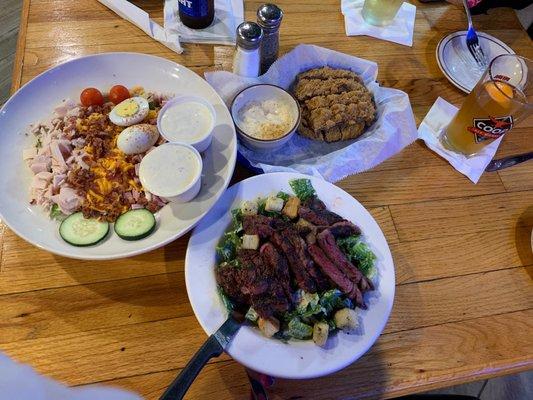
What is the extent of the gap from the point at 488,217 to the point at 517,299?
12.9 inches

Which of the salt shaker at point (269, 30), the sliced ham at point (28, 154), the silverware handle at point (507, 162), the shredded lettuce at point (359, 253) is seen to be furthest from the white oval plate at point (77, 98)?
the silverware handle at point (507, 162)

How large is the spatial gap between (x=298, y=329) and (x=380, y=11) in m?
1.62

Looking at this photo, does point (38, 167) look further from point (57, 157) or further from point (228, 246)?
point (228, 246)

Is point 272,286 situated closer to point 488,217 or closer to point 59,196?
point 59,196

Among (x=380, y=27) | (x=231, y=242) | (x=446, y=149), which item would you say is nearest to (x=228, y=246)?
(x=231, y=242)

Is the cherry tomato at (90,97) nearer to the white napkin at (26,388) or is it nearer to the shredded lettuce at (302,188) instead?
the shredded lettuce at (302,188)

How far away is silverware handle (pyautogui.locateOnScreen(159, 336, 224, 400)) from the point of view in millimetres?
970

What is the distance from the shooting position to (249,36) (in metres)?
1.55

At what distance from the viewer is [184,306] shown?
50.4 inches

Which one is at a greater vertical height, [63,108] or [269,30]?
[269,30]

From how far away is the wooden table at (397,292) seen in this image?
3.89 ft

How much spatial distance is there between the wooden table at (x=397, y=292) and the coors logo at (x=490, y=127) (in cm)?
17

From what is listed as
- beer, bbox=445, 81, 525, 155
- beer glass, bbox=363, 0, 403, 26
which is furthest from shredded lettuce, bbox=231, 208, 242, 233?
beer glass, bbox=363, 0, 403, 26

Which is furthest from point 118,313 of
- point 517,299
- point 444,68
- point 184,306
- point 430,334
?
point 444,68
